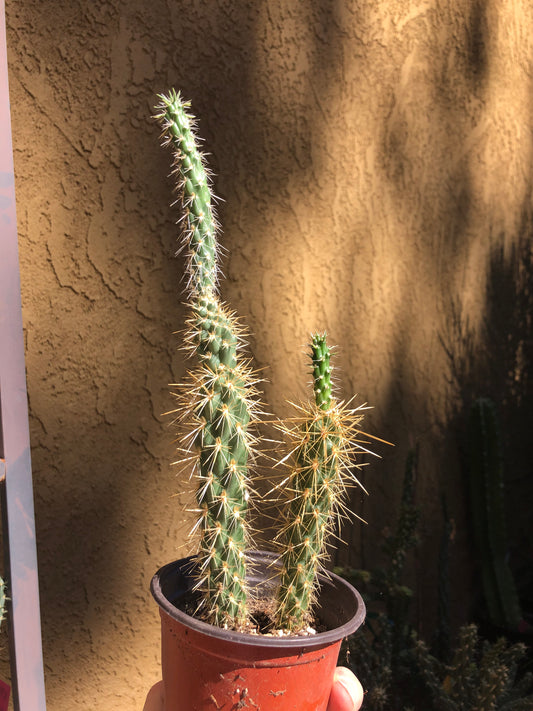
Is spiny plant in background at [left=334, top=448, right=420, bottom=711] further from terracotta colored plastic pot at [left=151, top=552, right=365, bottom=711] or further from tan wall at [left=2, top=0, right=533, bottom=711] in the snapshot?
terracotta colored plastic pot at [left=151, top=552, right=365, bottom=711]

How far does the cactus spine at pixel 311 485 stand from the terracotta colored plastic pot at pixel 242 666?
109 millimetres

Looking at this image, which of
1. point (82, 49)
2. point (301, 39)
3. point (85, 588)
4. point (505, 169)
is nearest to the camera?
point (82, 49)

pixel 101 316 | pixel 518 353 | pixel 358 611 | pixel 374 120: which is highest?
pixel 374 120

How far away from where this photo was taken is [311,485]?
125cm

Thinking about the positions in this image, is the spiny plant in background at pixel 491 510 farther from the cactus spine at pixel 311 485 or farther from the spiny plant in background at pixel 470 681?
the cactus spine at pixel 311 485

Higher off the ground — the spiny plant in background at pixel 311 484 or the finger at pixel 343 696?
the spiny plant in background at pixel 311 484

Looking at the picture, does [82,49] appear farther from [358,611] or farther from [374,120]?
[358,611]

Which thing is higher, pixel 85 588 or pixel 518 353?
pixel 518 353

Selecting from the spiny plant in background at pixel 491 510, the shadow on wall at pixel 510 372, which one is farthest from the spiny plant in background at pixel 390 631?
the shadow on wall at pixel 510 372

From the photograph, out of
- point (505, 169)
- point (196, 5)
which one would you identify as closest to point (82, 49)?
point (196, 5)

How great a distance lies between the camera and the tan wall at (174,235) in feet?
5.75

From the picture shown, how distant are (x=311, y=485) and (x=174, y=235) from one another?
100 cm

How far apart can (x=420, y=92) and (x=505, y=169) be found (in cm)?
83

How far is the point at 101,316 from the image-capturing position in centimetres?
185
